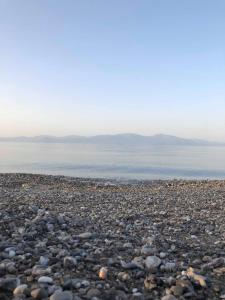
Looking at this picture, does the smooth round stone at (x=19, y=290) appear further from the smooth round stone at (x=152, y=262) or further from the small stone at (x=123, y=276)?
the smooth round stone at (x=152, y=262)

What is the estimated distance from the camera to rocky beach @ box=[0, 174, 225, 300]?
20.1ft

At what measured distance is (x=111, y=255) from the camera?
8047 mm

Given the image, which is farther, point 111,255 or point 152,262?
point 111,255

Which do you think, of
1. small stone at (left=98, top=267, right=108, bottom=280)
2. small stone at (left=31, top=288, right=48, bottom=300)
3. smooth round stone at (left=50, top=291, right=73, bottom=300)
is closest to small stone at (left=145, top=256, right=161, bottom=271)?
small stone at (left=98, top=267, right=108, bottom=280)

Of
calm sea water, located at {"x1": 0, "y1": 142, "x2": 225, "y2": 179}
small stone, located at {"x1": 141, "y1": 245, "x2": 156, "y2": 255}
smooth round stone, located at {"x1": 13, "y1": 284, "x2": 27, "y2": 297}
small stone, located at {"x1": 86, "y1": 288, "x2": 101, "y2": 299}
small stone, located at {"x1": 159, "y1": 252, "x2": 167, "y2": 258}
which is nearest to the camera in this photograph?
smooth round stone, located at {"x1": 13, "y1": 284, "x2": 27, "y2": 297}

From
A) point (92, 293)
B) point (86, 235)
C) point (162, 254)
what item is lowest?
point (92, 293)

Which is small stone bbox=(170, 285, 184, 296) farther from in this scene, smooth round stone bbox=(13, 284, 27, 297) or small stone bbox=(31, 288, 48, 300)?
smooth round stone bbox=(13, 284, 27, 297)

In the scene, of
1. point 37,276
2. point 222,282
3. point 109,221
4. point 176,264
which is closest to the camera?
point 37,276

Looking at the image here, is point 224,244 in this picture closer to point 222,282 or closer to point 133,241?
point 133,241

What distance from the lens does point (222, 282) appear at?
6.87 m

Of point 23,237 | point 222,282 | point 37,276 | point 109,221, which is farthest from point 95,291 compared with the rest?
point 109,221

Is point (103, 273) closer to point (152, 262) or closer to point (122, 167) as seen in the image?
point (152, 262)

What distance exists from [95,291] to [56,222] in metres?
4.82

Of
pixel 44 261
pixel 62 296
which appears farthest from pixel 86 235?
pixel 62 296
